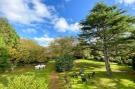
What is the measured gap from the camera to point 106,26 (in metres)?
47.1

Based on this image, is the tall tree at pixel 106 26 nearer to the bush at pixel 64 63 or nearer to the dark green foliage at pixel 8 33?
the bush at pixel 64 63

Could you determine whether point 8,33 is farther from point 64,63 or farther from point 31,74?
point 31,74

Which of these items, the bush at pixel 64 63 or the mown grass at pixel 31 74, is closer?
the mown grass at pixel 31 74

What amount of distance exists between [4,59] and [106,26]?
84.5ft

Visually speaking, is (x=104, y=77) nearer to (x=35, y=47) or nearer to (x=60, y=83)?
(x=60, y=83)

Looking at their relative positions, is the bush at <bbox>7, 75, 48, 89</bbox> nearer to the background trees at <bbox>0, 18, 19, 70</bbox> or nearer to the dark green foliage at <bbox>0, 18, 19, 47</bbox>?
the background trees at <bbox>0, 18, 19, 70</bbox>

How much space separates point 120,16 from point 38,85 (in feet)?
91.2

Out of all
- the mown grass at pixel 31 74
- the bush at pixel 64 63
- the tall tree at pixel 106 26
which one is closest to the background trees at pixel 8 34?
the mown grass at pixel 31 74

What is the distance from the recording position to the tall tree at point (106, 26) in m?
44.6

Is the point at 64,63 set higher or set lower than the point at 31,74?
higher

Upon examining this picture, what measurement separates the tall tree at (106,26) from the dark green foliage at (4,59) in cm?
2027

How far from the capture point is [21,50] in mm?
63438

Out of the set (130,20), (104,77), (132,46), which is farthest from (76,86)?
(130,20)

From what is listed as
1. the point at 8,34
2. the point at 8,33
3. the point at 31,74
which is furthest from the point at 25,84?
the point at 8,33
